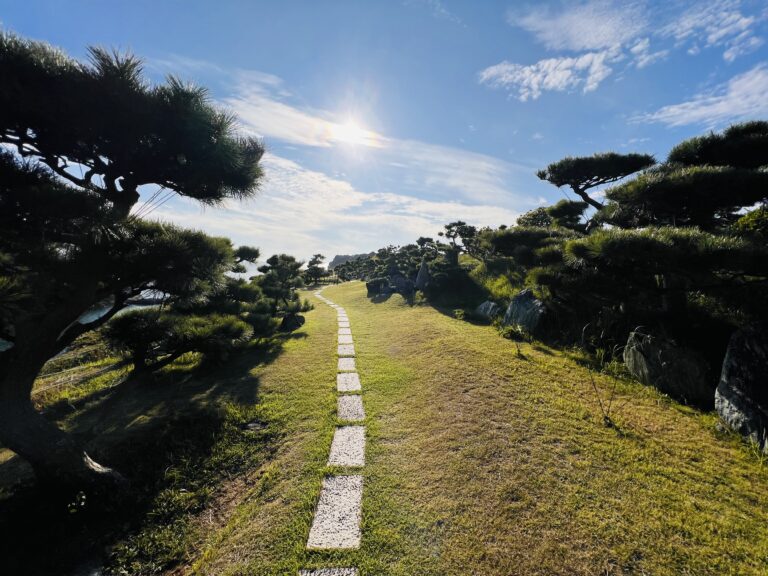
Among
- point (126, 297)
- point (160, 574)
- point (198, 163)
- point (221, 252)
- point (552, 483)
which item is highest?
point (198, 163)

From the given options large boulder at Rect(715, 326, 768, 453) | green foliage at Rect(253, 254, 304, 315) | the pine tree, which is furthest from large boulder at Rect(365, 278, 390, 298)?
large boulder at Rect(715, 326, 768, 453)

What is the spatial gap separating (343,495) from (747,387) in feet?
19.1

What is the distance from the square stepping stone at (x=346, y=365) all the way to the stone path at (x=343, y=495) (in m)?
1.51

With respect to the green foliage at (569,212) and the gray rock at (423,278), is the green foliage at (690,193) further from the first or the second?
the gray rock at (423,278)

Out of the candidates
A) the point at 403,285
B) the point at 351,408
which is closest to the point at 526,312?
the point at 351,408

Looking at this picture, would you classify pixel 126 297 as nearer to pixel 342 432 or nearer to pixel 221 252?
pixel 221 252

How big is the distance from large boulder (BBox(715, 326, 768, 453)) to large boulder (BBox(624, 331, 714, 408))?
629 millimetres

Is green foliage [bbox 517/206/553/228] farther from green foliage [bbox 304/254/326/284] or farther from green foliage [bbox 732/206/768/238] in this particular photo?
green foliage [bbox 304/254/326/284]

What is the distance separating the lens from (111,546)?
3.00 m

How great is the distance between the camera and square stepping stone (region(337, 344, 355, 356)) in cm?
875

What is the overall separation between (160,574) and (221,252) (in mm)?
3639

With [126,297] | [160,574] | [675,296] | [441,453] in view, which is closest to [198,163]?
[126,297]

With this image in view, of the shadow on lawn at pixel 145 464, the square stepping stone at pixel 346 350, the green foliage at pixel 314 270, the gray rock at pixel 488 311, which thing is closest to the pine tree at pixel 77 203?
the shadow on lawn at pixel 145 464

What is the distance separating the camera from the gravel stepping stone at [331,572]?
2.54 meters
